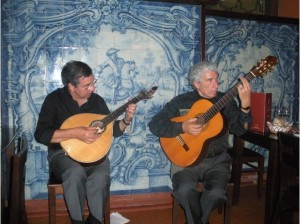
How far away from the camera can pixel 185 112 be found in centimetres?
235

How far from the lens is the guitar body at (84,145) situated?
6.77 ft

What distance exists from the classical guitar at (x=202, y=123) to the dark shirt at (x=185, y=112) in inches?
2.2

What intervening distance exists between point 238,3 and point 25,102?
3.08 metres

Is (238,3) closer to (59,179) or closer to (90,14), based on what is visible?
(90,14)

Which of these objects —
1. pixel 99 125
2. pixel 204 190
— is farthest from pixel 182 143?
pixel 99 125

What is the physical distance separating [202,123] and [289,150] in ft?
2.03

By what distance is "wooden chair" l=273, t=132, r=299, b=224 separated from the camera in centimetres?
193

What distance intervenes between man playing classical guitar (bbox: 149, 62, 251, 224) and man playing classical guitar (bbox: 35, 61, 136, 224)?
1.26 feet

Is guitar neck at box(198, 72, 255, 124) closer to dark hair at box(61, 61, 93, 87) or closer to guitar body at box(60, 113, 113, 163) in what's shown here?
guitar body at box(60, 113, 113, 163)

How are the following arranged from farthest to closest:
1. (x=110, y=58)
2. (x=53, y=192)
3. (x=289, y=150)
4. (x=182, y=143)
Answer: (x=110, y=58) → (x=182, y=143) → (x=53, y=192) → (x=289, y=150)

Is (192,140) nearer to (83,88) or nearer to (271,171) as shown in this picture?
(271,171)

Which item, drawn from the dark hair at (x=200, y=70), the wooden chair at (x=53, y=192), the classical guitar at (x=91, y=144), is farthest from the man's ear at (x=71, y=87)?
the dark hair at (x=200, y=70)

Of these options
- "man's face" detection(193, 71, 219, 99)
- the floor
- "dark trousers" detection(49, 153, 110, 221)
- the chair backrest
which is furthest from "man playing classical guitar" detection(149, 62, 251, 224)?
the floor

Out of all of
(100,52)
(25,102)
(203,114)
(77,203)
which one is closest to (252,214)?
(203,114)
